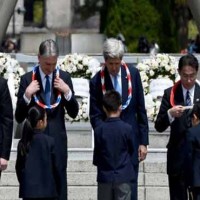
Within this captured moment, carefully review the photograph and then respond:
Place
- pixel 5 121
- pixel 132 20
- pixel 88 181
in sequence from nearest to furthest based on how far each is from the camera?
1. pixel 5 121
2. pixel 88 181
3. pixel 132 20

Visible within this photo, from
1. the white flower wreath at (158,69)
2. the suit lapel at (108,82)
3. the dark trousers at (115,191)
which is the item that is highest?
the white flower wreath at (158,69)

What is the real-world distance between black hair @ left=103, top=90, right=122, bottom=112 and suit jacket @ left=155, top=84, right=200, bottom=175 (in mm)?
479

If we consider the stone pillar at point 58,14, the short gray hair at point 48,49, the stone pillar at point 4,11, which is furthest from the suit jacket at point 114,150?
the stone pillar at point 58,14

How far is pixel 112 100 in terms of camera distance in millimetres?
10219

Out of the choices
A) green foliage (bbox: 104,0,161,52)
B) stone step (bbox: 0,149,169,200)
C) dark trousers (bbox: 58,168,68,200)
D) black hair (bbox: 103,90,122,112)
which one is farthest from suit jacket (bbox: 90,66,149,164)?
green foliage (bbox: 104,0,161,52)

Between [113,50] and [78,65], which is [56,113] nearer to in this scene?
[113,50]

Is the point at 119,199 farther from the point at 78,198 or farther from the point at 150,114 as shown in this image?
the point at 150,114

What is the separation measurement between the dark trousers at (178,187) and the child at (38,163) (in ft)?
3.40

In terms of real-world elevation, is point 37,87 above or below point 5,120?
above

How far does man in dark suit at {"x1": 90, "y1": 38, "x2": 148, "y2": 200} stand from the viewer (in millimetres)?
10578

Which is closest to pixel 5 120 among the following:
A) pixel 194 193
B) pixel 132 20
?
pixel 194 193

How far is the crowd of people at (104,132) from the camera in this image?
1028 cm

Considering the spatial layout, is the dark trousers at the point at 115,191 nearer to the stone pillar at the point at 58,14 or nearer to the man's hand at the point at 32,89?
the man's hand at the point at 32,89

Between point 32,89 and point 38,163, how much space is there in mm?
650
